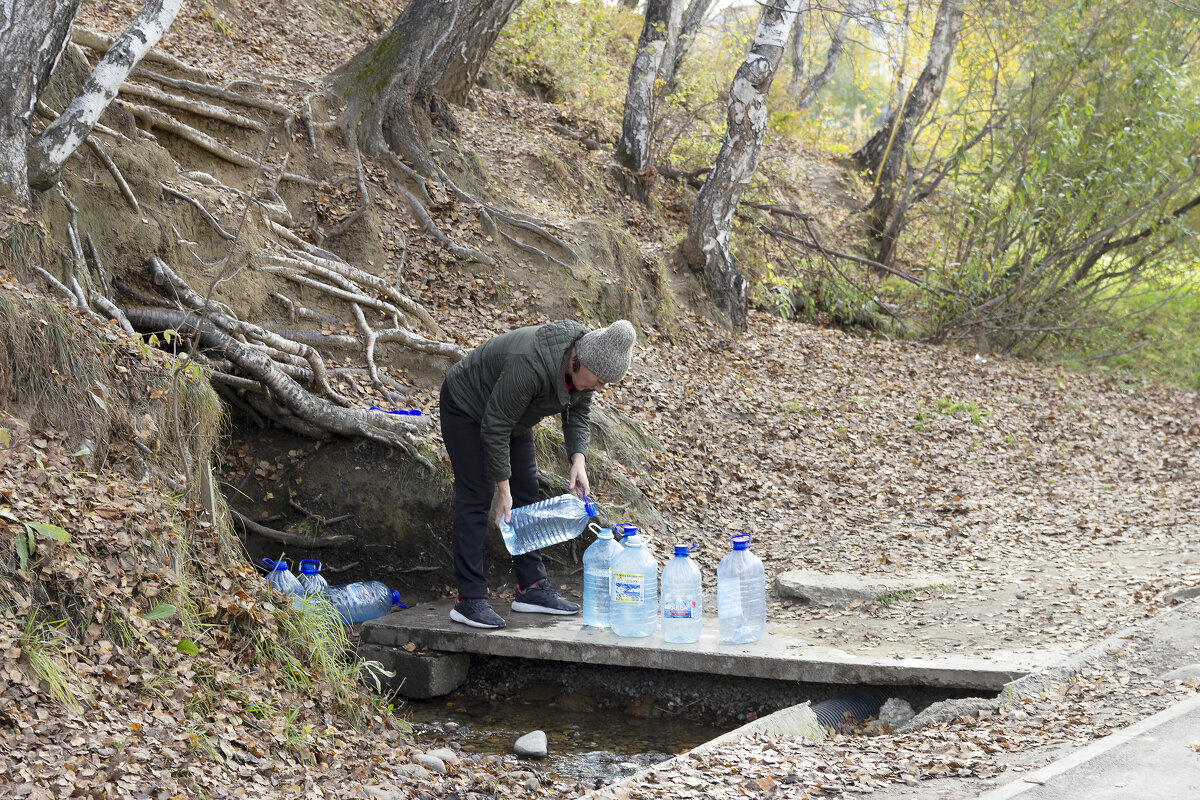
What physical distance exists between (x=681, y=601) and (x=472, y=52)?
852cm

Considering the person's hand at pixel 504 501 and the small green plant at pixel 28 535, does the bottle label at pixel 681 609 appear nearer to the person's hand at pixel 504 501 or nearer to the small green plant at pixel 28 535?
the person's hand at pixel 504 501

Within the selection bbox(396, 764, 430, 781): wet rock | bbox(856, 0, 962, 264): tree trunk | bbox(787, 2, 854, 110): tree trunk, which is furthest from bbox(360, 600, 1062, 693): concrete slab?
bbox(787, 2, 854, 110): tree trunk

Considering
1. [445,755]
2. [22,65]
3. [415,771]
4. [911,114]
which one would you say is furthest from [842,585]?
[911,114]

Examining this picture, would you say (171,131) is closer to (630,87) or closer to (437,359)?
(437,359)

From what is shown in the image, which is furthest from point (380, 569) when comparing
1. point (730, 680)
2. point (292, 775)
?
point (292, 775)

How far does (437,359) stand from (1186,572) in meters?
6.04

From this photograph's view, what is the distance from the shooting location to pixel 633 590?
5.99 meters

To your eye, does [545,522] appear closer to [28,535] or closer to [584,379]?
[584,379]

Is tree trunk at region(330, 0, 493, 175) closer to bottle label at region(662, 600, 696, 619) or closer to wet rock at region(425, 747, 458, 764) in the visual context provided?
bottle label at region(662, 600, 696, 619)

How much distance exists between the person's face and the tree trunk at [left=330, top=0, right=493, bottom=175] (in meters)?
6.34

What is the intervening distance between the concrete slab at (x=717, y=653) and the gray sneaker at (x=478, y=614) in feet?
0.19

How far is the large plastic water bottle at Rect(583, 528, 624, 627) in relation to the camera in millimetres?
6234

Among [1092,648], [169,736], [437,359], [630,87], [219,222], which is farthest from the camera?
[630,87]

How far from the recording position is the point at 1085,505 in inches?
367
